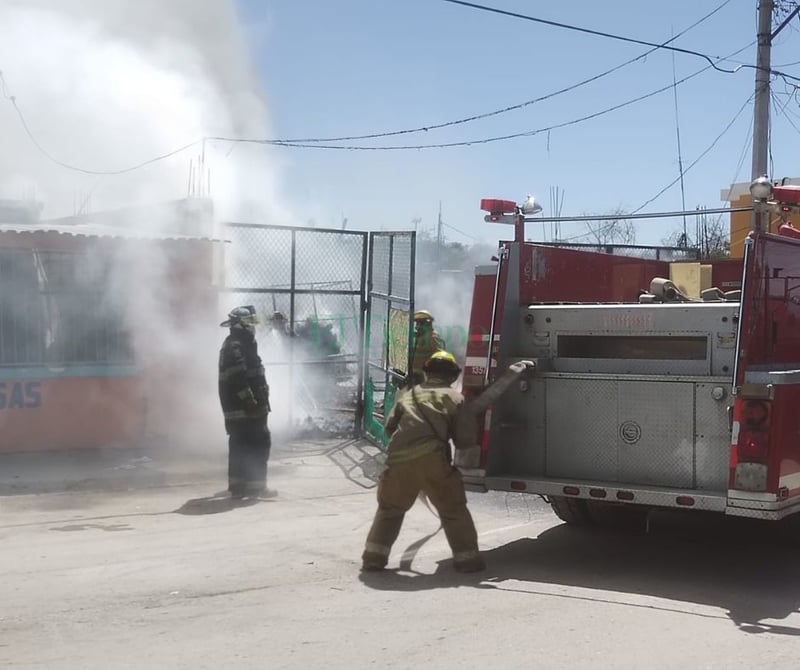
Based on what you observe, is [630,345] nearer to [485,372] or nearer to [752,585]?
[485,372]

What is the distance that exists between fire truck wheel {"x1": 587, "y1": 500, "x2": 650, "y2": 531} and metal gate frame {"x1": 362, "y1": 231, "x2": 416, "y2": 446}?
2.81 meters

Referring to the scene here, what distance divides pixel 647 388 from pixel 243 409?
13.3 ft

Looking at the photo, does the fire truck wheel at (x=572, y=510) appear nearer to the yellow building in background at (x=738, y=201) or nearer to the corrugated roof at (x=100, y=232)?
the corrugated roof at (x=100, y=232)

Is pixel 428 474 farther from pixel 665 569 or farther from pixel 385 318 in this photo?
pixel 385 318

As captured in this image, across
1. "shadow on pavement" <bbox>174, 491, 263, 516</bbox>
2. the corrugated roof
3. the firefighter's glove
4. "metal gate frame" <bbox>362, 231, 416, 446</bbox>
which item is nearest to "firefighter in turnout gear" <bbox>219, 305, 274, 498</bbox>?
"shadow on pavement" <bbox>174, 491, 263, 516</bbox>

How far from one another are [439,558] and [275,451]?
4.47m

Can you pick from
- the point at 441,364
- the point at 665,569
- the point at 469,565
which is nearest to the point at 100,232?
the point at 441,364

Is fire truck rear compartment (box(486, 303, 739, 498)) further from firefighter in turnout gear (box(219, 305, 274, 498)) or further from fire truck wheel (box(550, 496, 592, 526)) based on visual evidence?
firefighter in turnout gear (box(219, 305, 274, 498))

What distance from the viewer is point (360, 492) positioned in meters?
9.30

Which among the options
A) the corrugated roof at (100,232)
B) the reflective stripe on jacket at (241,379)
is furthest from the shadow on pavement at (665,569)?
the corrugated roof at (100,232)

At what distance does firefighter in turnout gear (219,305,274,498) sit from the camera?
29.3 feet

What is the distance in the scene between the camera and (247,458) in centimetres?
898

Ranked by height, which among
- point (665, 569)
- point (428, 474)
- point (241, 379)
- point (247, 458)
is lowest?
point (665, 569)

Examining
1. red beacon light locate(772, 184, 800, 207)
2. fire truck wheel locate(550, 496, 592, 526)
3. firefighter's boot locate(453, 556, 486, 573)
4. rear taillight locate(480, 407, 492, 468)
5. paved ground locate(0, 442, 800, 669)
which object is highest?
red beacon light locate(772, 184, 800, 207)
